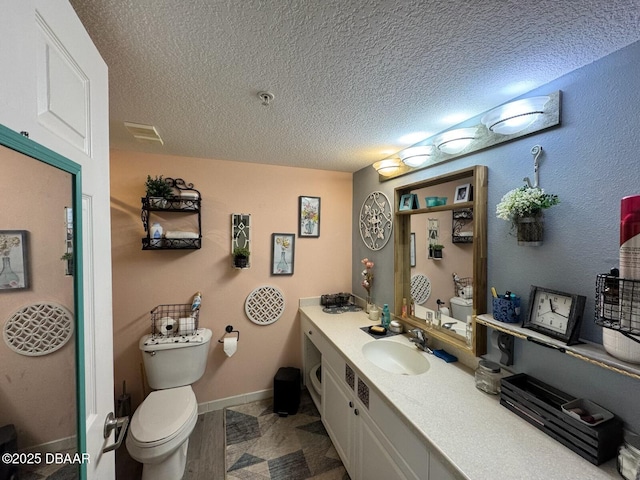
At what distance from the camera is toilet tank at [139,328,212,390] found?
184cm

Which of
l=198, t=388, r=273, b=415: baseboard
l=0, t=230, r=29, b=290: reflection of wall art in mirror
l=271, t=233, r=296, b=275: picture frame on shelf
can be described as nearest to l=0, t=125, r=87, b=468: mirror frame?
l=0, t=230, r=29, b=290: reflection of wall art in mirror

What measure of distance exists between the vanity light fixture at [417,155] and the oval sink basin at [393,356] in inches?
49.7

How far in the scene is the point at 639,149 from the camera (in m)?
0.82

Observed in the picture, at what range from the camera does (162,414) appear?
1576mm

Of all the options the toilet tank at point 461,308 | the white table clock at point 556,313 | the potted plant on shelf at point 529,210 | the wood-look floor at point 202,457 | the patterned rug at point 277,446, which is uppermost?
the potted plant on shelf at point 529,210

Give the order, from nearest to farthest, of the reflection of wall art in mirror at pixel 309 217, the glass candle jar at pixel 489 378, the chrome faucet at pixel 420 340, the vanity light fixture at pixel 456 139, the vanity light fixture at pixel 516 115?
the vanity light fixture at pixel 516 115 < the glass candle jar at pixel 489 378 < the vanity light fixture at pixel 456 139 < the chrome faucet at pixel 420 340 < the reflection of wall art in mirror at pixel 309 217

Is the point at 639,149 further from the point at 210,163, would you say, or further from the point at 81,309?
the point at 210,163

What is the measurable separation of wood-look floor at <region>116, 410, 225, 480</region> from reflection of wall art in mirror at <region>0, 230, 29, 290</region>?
6.00ft

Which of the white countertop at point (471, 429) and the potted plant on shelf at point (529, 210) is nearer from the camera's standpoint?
the white countertop at point (471, 429)

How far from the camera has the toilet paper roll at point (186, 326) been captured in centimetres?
200

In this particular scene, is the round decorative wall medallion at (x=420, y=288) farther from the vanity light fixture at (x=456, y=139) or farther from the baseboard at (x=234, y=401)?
the baseboard at (x=234, y=401)

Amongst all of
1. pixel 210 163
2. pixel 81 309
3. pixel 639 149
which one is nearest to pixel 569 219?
pixel 639 149

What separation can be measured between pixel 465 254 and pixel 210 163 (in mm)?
2089

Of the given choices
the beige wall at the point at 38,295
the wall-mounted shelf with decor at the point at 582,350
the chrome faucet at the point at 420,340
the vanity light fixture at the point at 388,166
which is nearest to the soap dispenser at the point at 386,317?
the chrome faucet at the point at 420,340
